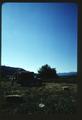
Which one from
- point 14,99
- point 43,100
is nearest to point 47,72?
point 43,100

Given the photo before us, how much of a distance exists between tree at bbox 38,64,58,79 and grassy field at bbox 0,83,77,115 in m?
0.07

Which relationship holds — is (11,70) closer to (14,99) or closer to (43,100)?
(14,99)

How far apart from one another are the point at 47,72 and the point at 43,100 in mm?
235

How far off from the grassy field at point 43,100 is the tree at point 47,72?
0.24 ft

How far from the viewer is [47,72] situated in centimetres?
194

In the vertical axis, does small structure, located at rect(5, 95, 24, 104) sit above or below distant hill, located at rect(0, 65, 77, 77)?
below

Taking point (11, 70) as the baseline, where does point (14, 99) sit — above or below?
below

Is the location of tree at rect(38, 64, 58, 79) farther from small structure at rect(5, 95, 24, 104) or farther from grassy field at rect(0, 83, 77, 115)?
small structure at rect(5, 95, 24, 104)

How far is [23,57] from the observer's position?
1940 mm

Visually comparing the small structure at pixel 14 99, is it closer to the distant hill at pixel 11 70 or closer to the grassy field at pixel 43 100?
the grassy field at pixel 43 100

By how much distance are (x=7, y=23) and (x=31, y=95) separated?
0.63 m

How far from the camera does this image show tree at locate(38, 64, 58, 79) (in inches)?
→ 75.5

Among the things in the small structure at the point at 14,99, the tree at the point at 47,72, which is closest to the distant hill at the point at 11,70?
the tree at the point at 47,72

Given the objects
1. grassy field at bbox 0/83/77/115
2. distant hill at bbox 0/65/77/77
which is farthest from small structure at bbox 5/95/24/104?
distant hill at bbox 0/65/77/77
